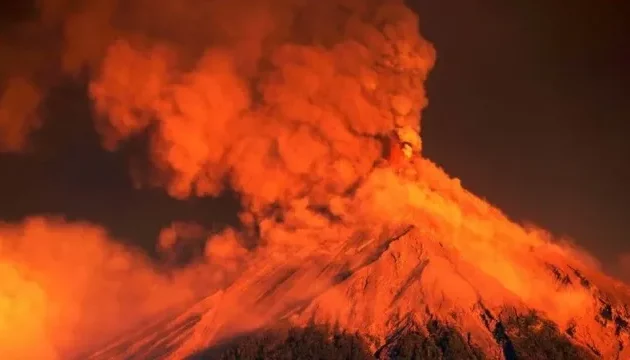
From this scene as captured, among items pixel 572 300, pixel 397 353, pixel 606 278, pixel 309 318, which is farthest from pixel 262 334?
pixel 606 278

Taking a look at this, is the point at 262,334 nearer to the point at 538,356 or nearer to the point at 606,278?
the point at 538,356

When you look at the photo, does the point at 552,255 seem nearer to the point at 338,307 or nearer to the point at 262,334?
the point at 338,307

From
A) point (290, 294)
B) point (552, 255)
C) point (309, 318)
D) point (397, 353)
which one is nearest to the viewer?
point (397, 353)

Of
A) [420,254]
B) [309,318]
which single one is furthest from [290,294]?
[420,254]

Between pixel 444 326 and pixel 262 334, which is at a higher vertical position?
pixel 262 334

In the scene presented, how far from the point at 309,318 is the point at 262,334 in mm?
5272

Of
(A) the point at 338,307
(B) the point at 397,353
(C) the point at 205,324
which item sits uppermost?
(C) the point at 205,324

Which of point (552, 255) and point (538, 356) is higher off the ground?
point (552, 255)

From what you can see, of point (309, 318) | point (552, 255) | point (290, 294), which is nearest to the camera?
point (309, 318)

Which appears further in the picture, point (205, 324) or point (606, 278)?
point (606, 278)

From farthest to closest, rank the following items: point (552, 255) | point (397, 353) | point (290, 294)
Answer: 1. point (552, 255)
2. point (290, 294)
3. point (397, 353)

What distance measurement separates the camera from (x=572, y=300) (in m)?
99.5

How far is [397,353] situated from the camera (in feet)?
288

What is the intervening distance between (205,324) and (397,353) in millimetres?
22480
